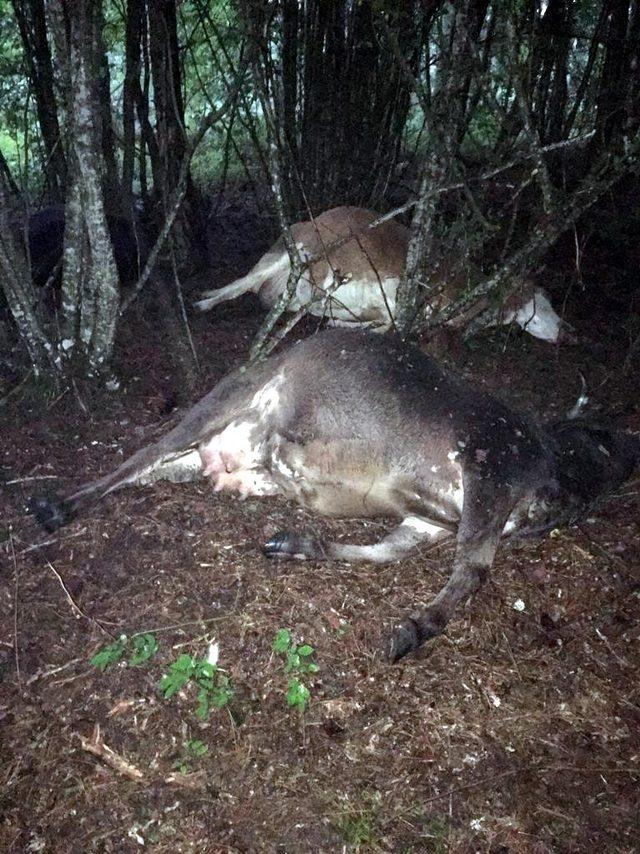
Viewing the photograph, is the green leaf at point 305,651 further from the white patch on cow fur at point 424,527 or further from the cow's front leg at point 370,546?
the white patch on cow fur at point 424,527

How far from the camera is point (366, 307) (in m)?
5.69

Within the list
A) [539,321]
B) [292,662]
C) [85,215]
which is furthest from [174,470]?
[539,321]

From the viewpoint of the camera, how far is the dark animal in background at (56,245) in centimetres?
583

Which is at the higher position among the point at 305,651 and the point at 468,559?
the point at 468,559

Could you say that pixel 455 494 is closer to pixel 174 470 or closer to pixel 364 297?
pixel 174 470

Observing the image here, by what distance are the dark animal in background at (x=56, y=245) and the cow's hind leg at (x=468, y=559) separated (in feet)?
12.4

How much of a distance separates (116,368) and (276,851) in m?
3.22

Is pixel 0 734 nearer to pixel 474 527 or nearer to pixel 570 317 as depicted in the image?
pixel 474 527

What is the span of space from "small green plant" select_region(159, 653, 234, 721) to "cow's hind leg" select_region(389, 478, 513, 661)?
672mm

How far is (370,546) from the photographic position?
10.8 feet

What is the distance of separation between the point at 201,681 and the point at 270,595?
515 mm

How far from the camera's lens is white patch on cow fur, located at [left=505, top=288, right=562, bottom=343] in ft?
18.2

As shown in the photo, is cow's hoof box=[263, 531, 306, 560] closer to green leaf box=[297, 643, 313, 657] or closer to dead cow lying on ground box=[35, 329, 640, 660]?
dead cow lying on ground box=[35, 329, 640, 660]

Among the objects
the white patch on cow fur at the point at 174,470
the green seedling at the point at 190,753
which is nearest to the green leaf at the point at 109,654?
the green seedling at the point at 190,753
